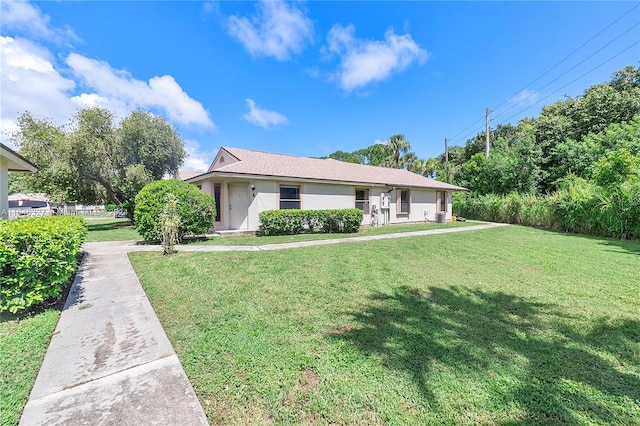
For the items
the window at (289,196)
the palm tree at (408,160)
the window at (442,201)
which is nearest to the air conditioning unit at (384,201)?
the window at (289,196)

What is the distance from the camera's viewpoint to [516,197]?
18.4 meters

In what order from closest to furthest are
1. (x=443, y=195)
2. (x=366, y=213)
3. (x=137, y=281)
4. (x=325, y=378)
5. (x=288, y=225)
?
(x=325, y=378)
(x=137, y=281)
(x=288, y=225)
(x=366, y=213)
(x=443, y=195)

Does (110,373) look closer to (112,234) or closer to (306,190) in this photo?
(306,190)

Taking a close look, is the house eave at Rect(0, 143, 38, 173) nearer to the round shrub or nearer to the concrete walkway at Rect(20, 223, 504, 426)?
the round shrub

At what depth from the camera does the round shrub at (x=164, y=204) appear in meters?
8.66

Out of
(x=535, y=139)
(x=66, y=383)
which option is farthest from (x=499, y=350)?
(x=535, y=139)

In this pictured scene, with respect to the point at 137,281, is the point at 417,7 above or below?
above

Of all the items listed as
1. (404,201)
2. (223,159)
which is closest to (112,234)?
(223,159)

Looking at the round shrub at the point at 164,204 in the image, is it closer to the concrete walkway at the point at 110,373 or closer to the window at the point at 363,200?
the concrete walkway at the point at 110,373

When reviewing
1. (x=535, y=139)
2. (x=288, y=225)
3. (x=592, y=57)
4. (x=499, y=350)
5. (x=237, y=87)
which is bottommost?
(x=499, y=350)

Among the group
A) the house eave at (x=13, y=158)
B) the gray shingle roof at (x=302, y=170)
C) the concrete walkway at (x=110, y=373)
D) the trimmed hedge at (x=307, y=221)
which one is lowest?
the concrete walkway at (x=110, y=373)

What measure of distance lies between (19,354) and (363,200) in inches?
590

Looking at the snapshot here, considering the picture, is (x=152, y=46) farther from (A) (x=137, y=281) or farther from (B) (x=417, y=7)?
(B) (x=417, y=7)

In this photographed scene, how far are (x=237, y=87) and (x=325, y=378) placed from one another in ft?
60.6
